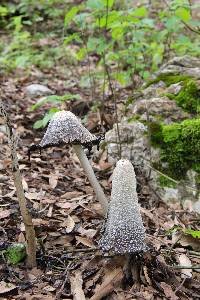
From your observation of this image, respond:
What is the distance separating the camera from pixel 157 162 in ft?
13.9

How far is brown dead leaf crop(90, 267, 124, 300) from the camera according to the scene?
263 centimetres

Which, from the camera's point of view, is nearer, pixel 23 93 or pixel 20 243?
pixel 20 243

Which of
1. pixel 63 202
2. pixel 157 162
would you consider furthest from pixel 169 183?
pixel 63 202

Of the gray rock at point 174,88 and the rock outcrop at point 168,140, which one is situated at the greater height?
the gray rock at point 174,88

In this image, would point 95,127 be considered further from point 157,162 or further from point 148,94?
point 157,162

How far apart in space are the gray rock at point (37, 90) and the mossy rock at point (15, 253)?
4.16 m

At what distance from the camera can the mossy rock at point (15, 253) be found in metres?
2.89

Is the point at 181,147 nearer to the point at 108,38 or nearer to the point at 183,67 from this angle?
the point at 183,67

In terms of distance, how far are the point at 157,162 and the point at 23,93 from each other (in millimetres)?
3287

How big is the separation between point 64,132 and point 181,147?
1.78 meters

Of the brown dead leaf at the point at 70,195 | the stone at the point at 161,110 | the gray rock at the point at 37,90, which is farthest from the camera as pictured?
the gray rock at the point at 37,90

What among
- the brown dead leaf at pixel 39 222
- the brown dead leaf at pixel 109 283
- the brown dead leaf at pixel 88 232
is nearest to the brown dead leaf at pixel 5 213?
the brown dead leaf at pixel 39 222

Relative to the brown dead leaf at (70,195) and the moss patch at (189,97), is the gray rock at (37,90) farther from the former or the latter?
the brown dead leaf at (70,195)

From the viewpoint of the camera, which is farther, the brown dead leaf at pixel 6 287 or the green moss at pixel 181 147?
the green moss at pixel 181 147
